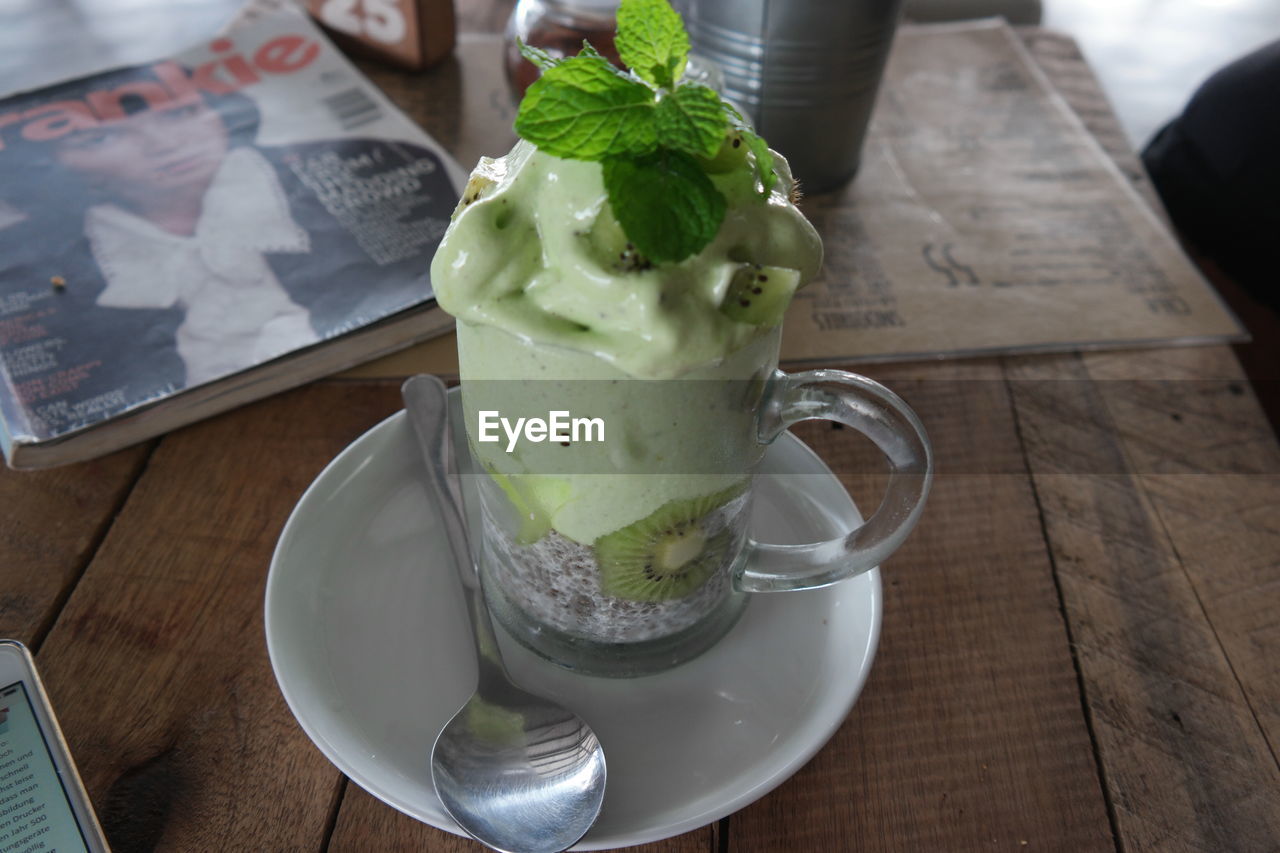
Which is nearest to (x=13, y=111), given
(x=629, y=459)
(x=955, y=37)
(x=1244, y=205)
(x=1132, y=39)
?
(x=629, y=459)

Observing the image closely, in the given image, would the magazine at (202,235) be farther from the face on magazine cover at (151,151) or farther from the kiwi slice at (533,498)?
the kiwi slice at (533,498)

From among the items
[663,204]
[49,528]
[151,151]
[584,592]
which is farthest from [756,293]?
[151,151]

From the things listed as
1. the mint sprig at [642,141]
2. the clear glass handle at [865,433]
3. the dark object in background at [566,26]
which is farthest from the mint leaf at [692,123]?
the dark object in background at [566,26]

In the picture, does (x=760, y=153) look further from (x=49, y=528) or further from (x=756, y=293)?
(x=49, y=528)

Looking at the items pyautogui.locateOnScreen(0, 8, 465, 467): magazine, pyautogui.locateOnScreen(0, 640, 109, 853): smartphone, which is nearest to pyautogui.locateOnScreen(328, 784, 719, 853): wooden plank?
pyautogui.locateOnScreen(0, 640, 109, 853): smartphone

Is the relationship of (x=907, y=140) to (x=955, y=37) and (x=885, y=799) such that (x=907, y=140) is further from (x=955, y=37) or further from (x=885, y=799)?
(x=885, y=799)
